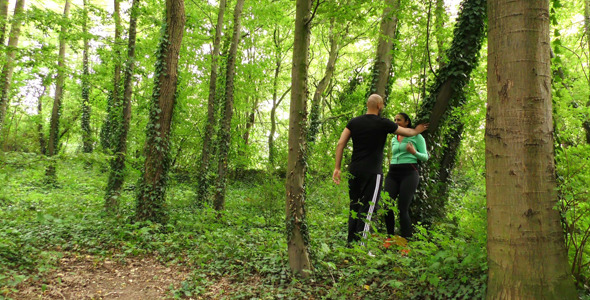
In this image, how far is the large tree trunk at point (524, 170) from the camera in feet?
6.40

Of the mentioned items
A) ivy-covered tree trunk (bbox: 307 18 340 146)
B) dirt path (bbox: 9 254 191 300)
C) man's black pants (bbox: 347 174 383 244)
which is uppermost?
ivy-covered tree trunk (bbox: 307 18 340 146)

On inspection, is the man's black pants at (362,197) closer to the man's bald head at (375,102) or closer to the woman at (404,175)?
the woman at (404,175)

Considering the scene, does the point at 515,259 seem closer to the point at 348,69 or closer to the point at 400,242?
the point at 400,242

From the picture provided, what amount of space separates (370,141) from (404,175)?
849mm

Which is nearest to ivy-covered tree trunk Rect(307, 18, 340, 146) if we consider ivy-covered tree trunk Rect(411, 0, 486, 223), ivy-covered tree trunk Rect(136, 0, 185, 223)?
ivy-covered tree trunk Rect(136, 0, 185, 223)

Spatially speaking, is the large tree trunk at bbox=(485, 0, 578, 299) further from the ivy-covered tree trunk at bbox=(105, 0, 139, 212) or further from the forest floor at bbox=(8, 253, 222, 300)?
the ivy-covered tree trunk at bbox=(105, 0, 139, 212)

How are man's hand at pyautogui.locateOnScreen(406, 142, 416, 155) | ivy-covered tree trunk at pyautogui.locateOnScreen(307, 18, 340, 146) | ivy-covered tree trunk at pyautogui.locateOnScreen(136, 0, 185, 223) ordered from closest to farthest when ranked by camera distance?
man's hand at pyautogui.locateOnScreen(406, 142, 416, 155)
ivy-covered tree trunk at pyautogui.locateOnScreen(136, 0, 185, 223)
ivy-covered tree trunk at pyautogui.locateOnScreen(307, 18, 340, 146)

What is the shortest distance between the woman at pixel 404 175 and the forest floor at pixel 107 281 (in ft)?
8.72

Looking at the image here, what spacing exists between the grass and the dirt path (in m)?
0.19

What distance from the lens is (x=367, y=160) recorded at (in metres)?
4.40

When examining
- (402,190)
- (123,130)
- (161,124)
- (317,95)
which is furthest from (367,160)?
(317,95)

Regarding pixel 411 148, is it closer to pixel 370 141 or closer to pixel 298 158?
pixel 370 141

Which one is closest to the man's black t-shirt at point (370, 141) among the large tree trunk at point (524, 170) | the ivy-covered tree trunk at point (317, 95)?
the large tree trunk at point (524, 170)

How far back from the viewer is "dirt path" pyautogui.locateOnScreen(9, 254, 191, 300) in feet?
13.1
